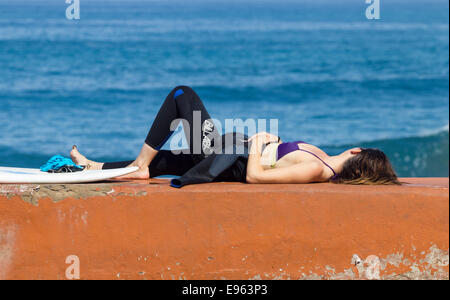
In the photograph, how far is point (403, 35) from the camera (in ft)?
112

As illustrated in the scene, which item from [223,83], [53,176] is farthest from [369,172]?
[223,83]

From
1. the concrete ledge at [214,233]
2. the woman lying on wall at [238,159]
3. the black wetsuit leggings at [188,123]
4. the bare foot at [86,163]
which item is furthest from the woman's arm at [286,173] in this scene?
the bare foot at [86,163]

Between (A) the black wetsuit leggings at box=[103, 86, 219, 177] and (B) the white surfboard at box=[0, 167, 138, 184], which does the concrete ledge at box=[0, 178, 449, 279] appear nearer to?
(B) the white surfboard at box=[0, 167, 138, 184]

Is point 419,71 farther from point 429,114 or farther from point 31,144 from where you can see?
point 31,144

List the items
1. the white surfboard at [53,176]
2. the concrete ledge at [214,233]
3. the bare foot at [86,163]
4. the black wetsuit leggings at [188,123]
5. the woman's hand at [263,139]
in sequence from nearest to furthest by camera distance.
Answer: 1. the concrete ledge at [214,233]
2. the white surfboard at [53,176]
3. the woman's hand at [263,139]
4. the black wetsuit leggings at [188,123]
5. the bare foot at [86,163]

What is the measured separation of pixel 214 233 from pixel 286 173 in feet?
1.98

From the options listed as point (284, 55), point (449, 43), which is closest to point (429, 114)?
point (284, 55)

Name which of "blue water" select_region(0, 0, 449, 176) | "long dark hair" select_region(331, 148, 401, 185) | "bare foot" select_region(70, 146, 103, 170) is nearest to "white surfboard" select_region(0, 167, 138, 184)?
"bare foot" select_region(70, 146, 103, 170)

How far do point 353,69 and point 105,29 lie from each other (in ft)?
45.3

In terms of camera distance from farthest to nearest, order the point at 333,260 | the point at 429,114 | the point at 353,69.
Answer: the point at 353,69
the point at 429,114
the point at 333,260

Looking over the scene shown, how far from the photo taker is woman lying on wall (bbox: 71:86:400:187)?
12.6 ft

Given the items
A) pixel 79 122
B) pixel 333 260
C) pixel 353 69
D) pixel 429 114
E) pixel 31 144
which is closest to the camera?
pixel 333 260

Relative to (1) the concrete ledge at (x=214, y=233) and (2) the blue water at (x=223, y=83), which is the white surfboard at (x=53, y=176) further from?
(2) the blue water at (x=223, y=83)

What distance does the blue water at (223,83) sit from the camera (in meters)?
14.4
